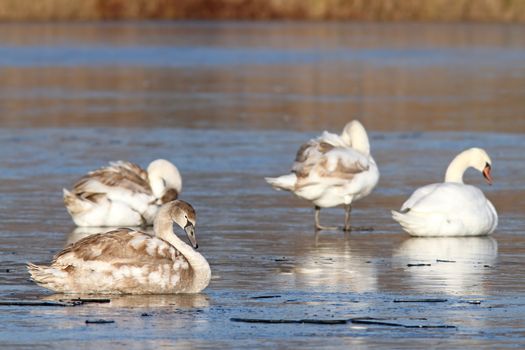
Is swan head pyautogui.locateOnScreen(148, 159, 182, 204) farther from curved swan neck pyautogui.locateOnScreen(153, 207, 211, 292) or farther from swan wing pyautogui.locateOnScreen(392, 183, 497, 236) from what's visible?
curved swan neck pyautogui.locateOnScreen(153, 207, 211, 292)

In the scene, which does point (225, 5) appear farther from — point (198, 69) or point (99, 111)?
point (99, 111)

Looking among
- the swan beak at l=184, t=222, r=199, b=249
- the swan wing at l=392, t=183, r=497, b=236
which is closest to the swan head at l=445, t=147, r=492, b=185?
the swan wing at l=392, t=183, r=497, b=236

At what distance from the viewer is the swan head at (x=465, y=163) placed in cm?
1395

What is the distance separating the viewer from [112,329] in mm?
8828

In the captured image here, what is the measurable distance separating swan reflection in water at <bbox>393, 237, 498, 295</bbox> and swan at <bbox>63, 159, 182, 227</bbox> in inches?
97.6

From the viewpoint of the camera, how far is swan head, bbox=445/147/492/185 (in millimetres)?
13953

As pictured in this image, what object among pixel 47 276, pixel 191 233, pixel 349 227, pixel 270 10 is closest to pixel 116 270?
pixel 47 276

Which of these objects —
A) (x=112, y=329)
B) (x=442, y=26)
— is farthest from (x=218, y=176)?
(x=442, y=26)

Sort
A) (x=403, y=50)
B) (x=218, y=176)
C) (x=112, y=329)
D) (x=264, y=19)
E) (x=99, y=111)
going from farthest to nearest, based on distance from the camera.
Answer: (x=264, y=19), (x=403, y=50), (x=99, y=111), (x=218, y=176), (x=112, y=329)

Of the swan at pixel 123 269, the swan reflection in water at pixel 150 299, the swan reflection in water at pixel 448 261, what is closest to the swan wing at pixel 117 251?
the swan at pixel 123 269

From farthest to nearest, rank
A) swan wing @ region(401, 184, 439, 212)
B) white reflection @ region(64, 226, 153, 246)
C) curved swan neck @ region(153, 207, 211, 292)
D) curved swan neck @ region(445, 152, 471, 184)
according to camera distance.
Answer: curved swan neck @ region(445, 152, 471, 184) < swan wing @ region(401, 184, 439, 212) < white reflection @ region(64, 226, 153, 246) < curved swan neck @ region(153, 207, 211, 292)

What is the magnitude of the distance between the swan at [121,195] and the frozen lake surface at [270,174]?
332 mm

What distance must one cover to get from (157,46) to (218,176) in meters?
33.2

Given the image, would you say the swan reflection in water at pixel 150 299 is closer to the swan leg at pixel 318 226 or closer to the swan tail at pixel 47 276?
the swan tail at pixel 47 276
